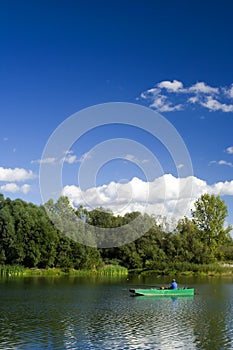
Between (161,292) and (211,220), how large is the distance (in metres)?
49.7

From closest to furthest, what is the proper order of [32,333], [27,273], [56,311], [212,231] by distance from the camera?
[32,333] → [56,311] → [27,273] → [212,231]

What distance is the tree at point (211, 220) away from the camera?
289 ft

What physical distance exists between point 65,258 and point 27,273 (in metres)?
8.68

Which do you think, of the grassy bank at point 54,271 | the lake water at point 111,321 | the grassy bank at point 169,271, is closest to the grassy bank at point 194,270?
the grassy bank at point 169,271

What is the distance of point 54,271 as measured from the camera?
71812 millimetres

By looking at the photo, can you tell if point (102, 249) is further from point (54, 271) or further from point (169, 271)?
point (54, 271)

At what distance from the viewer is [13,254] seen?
70.0m

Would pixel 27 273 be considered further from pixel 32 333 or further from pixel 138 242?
pixel 32 333

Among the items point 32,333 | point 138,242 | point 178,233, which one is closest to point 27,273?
point 138,242

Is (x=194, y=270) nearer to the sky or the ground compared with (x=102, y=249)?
nearer to the ground

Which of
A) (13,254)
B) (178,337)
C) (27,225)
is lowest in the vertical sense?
(178,337)

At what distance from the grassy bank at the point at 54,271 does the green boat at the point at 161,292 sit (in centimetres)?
2911

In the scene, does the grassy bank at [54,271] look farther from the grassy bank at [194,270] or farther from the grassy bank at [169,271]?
the grassy bank at [194,270]

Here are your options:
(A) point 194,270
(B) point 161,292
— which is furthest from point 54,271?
(B) point 161,292
